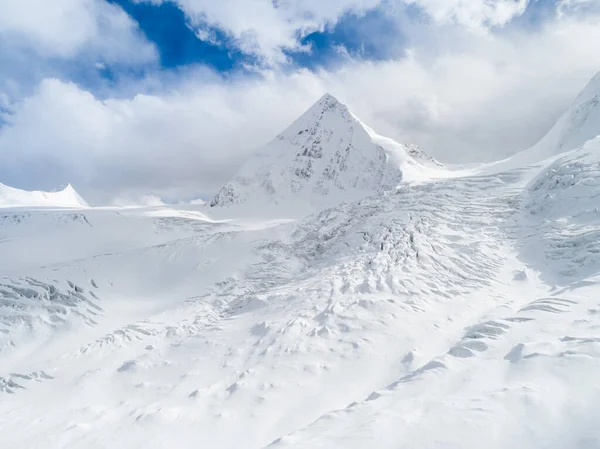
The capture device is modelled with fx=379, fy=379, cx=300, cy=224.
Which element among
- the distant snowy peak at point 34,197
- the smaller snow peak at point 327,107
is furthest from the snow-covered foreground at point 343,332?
the distant snowy peak at point 34,197

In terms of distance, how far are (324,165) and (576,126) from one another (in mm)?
72191

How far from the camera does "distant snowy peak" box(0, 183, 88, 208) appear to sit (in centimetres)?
15625

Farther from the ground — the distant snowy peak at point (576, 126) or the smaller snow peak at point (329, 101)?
the smaller snow peak at point (329, 101)

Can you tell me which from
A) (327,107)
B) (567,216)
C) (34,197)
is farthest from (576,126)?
(34,197)

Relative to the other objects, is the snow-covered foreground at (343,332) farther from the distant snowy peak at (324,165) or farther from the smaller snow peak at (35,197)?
the smaller snow peak at (35,197)

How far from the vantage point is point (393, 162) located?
11719 centimetres

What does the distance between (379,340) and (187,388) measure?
1327 centimetres

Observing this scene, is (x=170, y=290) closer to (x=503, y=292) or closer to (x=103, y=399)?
(x=103, y=399)

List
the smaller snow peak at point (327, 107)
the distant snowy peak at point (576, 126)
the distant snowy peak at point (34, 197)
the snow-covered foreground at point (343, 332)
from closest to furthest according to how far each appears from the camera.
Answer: the snow-covered foreground at point (343, 332) < the distant snowy peak at point (576, 126) < the smaller snow peak at point (327, 107) < the distant snowy peak at point (34, 197)

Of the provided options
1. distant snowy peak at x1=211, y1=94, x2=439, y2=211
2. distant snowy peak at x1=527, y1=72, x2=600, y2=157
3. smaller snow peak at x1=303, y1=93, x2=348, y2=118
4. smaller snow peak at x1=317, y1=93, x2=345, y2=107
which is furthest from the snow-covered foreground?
smaller snow peak at x1=317, y1=93, x2=345, y2=107

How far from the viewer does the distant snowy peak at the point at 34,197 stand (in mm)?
156250

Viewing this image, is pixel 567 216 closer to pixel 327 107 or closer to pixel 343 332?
pixel 343 332

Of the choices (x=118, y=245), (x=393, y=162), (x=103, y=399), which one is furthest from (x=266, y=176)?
(x=103, y=399)

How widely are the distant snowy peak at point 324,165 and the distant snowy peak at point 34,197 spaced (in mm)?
79073
